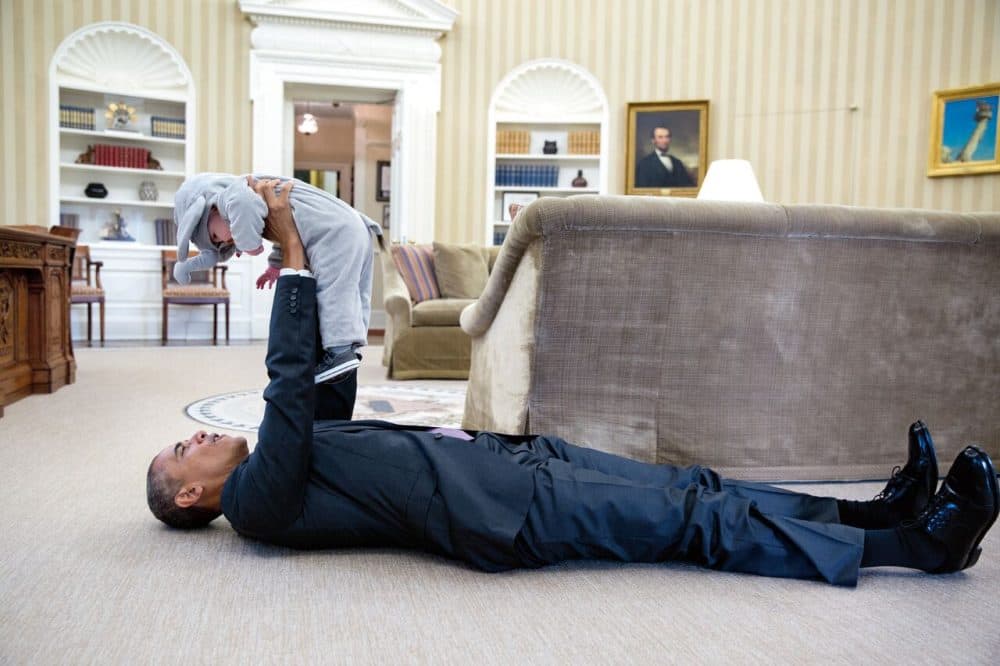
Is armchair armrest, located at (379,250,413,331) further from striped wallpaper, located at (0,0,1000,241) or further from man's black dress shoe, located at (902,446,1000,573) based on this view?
man's black dress shoe, located at (902,446,1000,573)

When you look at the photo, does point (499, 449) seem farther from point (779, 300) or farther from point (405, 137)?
point (405, 137)

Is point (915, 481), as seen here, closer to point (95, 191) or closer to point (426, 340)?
point (426, 340)

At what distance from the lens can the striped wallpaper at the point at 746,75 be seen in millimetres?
7430

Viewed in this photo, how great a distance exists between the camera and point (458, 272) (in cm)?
556

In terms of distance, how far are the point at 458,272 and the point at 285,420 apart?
398cm

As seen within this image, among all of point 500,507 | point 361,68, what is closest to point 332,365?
point 500,507

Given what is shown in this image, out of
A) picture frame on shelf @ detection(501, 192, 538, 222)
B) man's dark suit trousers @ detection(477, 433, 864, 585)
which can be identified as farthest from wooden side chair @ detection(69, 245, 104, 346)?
man's dark suit trousers @ detection(477, 433, 864, 585)

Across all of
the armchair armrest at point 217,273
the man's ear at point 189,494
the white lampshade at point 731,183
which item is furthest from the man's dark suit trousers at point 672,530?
the armchair armrest at point 217,273

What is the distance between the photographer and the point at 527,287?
7.59ft

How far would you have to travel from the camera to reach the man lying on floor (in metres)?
1.63

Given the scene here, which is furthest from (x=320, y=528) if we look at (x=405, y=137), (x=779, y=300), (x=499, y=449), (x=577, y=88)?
(x=577, y=88)

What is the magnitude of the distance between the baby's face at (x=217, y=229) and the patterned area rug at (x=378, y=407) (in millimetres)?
1453

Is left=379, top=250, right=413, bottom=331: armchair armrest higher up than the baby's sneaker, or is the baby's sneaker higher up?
left=379, top=250, right=413, bottom=331: armchair armrest

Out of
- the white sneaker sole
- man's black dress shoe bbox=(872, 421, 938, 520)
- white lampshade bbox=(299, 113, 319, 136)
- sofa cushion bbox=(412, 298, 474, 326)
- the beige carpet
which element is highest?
white lampshade bbox=(299, 113, 319, 136)
